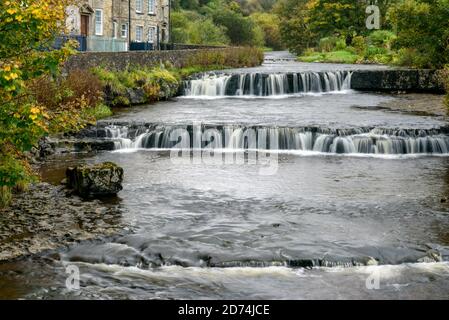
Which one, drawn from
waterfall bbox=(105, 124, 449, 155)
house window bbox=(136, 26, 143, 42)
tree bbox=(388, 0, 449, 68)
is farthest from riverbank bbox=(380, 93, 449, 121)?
house window bbox=(136, 26, 143, 42)

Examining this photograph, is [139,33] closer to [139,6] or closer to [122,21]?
[139,6]

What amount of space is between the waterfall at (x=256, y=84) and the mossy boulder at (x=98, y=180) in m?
20.4

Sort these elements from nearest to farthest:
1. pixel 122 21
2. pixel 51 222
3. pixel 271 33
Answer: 1. pixel 51 222
2. pixel 122 21
3. pixel 271 33

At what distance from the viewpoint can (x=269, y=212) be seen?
1388cm

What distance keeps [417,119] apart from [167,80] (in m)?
14.3

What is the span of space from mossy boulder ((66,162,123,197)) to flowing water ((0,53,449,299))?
1.35ft

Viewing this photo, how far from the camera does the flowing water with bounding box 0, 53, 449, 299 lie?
1009cm

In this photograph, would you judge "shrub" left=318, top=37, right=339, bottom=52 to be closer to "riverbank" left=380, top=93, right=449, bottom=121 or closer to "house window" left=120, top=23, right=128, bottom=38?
"house window" left=120, top=23, right=128, bottom=38

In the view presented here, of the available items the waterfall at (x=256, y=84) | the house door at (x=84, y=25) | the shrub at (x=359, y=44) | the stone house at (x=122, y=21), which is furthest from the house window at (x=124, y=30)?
the shrub at (x=359, y=44)

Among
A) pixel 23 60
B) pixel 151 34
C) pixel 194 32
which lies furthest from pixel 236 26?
pixel 23 60

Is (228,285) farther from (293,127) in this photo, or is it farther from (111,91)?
(111,91)

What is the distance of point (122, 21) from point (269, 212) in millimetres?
42109

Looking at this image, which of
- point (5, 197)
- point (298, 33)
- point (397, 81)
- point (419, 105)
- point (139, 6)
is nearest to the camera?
point (5, 197)
